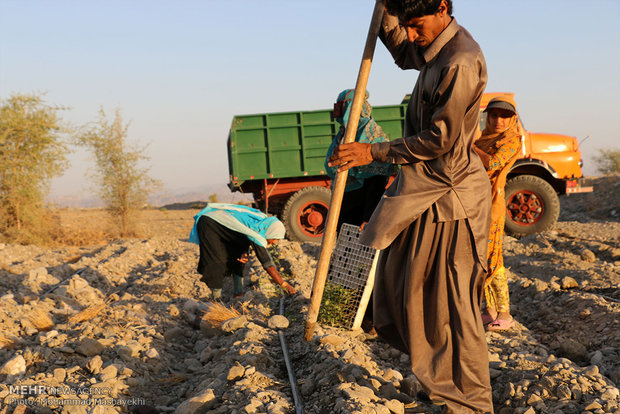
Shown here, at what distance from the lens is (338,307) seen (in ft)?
14.3

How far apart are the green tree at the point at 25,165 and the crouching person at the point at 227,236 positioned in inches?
351

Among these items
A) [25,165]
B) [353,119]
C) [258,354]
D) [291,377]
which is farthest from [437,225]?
[25,165]

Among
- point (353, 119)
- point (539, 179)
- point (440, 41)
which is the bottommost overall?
point (539, 179)

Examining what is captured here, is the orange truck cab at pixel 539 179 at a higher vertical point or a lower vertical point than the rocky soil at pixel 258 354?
higher

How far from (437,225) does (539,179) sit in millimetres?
8118

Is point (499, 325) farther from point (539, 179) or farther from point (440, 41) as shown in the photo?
point (539, 179)

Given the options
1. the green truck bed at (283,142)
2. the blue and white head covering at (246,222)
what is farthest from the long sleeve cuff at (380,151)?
the green truck bed at (283,142)

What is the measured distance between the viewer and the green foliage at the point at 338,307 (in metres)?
4.36

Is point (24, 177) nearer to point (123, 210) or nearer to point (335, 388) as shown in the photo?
point (123, 210)

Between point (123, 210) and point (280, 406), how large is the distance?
40.5 ft

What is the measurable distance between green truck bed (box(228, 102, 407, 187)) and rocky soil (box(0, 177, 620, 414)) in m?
3.19

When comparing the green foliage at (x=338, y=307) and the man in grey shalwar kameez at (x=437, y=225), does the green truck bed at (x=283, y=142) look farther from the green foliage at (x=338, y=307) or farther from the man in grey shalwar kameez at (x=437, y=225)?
the man in grey shalwar kameez at (x=437, y=225)

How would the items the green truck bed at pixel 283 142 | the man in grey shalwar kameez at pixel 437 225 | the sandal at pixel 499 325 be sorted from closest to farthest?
the man in grey shalwar kameez at pixel 437 225, the sandal at pixel 499 325, the green truck bed at pixel 283 142

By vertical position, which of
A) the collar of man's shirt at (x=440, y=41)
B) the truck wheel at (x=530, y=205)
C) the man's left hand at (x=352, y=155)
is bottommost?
the truck wheel at (x=530, y=205)
